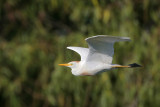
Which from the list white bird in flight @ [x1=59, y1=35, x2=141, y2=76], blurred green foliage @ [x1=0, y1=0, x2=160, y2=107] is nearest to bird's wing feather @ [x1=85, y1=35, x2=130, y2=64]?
white bird in flight @ [x1=59, y1=35, x2=141, y2=76]

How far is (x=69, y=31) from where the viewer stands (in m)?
5.89

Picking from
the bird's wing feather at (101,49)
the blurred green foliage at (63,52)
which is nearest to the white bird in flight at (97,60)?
the bird's wing feather at (101,49)

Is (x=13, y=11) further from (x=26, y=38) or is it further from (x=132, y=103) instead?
(x=132, y=103)

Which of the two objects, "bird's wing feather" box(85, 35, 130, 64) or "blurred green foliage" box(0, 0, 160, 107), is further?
"blurred green foliage" box(0, 0, 160, 107)

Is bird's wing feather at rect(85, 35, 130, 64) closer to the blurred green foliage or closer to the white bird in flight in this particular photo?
the white bird in flight

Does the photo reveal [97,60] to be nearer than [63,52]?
Yes

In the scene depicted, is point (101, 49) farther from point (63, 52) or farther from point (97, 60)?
point (63, 52)

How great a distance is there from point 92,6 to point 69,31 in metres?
0.63

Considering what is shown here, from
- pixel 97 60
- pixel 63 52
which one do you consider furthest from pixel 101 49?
pixel 63 52

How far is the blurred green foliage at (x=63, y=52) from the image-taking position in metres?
5.02

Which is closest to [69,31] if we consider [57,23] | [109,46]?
[57,23]

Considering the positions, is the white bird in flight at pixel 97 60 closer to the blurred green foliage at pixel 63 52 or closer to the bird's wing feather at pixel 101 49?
the bird's wing feather at pixel 101 49

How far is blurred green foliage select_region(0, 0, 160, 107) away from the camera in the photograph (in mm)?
5016

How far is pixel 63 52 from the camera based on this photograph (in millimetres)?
4977
